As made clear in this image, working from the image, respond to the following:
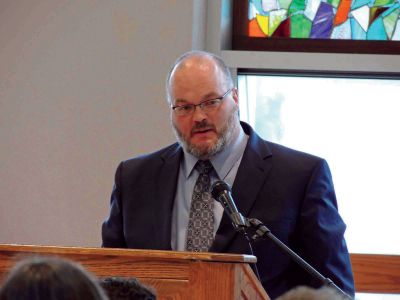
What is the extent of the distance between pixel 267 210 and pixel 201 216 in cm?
25

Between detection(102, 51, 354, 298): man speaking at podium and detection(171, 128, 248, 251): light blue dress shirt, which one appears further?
detection(171, 128, 248, 251): light blue dress shirt

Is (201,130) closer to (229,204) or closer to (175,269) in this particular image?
(229,204)

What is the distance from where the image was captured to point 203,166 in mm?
3545

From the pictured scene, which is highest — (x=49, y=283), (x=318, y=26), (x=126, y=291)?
(x=318, y=26)

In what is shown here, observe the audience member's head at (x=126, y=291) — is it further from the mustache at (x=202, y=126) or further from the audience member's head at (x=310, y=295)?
the mustache at (x=202, y=126)

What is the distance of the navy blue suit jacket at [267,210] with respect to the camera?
10.8 ft

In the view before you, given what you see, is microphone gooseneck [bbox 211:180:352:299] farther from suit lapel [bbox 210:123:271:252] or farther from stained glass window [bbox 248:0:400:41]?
stained glass window [bbox 248:0:400:41]

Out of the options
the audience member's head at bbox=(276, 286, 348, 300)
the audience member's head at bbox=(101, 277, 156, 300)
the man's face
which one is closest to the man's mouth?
the man's face

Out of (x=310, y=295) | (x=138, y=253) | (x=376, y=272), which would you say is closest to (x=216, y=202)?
(x=138, y=253)

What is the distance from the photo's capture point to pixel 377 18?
17.6ft

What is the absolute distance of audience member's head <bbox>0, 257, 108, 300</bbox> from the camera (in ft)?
4.02

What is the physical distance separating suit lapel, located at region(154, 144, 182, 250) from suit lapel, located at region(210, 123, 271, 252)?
199 mm

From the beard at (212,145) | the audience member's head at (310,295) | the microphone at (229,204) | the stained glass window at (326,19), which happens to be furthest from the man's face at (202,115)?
the audience member's head at (310,295)

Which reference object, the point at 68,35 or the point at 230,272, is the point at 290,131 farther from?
the point at 230,272
